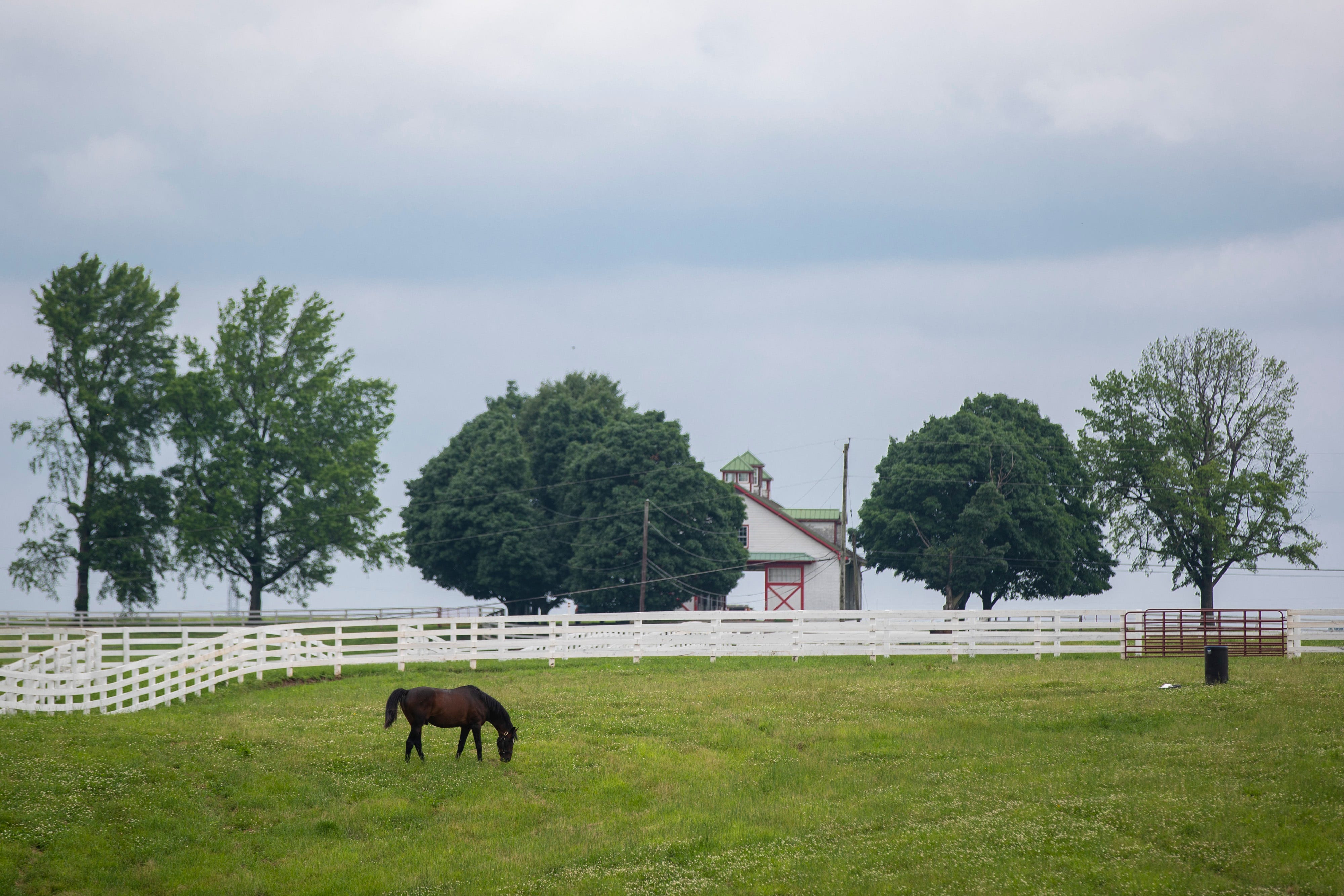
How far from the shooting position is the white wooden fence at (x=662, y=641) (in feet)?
85.1

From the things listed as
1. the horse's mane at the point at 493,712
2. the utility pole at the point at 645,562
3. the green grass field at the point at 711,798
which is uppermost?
the utility pole at the point at 645,562

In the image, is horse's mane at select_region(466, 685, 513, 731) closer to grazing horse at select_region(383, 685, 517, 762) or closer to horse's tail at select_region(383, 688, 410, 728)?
grazing horse at select_region(383, 685, 517, 762)

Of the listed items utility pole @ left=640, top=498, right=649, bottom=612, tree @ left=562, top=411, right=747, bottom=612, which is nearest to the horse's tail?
utility pole @ left=640, top=498, right=649, bottom=612

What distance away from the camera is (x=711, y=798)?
15.6 meters

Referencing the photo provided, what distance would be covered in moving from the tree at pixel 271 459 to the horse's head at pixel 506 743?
119 ft

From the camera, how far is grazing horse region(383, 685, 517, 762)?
648 inches

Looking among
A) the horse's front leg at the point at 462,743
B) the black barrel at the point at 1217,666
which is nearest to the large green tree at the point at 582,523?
the black barrel at the point at 1217,666

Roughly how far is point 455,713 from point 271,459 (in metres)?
38.2

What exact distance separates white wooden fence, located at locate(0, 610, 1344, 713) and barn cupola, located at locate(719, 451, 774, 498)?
119 ft

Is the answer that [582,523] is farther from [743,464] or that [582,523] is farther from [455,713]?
[455,713]

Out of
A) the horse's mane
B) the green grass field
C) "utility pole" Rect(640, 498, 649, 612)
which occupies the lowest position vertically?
the green grass field

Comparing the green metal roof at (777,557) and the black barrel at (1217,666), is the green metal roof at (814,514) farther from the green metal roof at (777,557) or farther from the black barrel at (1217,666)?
the black barrel at (1217,666)

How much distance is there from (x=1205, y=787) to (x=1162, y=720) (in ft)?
15.5

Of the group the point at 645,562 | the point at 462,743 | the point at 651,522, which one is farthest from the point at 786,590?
the point at 462,743
